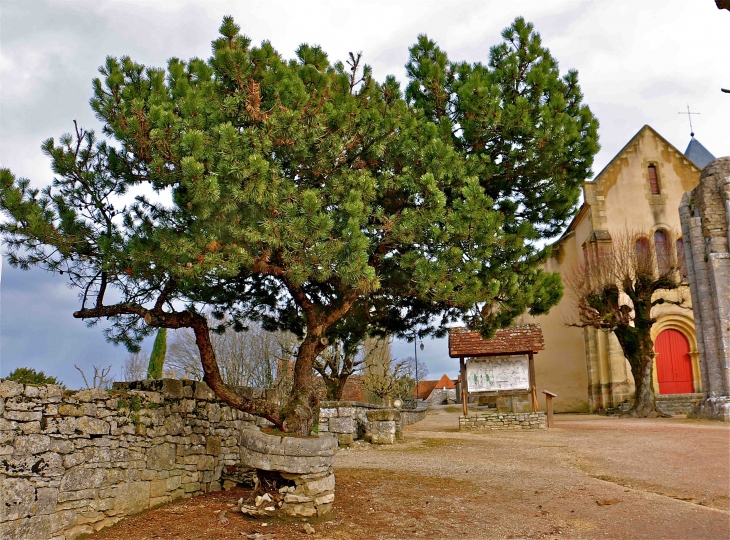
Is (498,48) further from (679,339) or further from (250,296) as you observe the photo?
(679,339)

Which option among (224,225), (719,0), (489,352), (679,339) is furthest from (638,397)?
(719,0)

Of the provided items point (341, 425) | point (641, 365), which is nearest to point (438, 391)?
point (641, 365)

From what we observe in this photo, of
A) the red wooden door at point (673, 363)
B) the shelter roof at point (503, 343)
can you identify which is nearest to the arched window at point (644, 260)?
the red wooden door at point (673, 363)

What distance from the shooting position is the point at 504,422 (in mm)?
16625

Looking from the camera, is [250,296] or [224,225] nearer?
[224,225]

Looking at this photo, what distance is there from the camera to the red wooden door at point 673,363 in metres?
23.1

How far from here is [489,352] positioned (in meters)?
16.3

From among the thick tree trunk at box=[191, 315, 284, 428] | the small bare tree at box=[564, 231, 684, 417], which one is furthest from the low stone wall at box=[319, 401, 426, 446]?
the small bare tree at box=[564, 231, 684, 417]

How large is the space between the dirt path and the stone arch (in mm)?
11368

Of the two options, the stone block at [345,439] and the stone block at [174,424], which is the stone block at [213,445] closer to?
the stone block at [174,424]

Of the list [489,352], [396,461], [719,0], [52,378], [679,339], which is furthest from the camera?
[679,339]

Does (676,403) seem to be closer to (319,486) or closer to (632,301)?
(632,301)

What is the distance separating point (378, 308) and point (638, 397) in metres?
15.7

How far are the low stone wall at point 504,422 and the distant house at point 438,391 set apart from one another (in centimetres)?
3092
